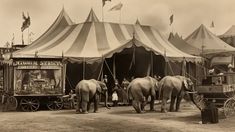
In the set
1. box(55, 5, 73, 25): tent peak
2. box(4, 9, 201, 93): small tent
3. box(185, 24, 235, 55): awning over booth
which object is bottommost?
box(4, 9, 201, 93): small tent

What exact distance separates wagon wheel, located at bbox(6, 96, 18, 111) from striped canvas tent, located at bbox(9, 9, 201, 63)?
3279 mm

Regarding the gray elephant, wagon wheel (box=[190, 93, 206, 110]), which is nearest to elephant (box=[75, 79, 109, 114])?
the gray elephant

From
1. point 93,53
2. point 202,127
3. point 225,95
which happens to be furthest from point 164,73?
point 202,127

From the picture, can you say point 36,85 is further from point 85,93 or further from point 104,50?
point 104,50

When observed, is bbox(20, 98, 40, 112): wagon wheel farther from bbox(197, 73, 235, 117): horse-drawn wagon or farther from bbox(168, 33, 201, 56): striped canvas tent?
bbox(168, 33, 201, 56): striped canvas tent

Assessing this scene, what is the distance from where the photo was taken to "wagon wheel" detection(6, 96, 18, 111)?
2240cm

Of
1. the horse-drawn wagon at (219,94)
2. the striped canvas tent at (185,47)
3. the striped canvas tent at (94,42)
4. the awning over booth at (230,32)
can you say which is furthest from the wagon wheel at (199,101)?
the awning over booth at (230,32)

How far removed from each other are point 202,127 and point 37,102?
37.2ft

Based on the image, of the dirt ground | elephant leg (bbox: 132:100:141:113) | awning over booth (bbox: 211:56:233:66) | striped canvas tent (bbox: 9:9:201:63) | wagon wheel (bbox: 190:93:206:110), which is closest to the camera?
the dirt ground

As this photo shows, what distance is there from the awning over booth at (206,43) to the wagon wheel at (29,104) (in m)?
18.8

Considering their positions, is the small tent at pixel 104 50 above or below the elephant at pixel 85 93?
above

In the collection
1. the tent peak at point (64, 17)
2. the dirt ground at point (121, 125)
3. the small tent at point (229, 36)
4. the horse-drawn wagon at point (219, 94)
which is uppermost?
the small tent at point (229, 36)

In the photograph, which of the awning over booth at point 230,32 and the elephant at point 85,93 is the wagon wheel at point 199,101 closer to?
the elephant at point 85,93

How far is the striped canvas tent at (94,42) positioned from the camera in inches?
1001
